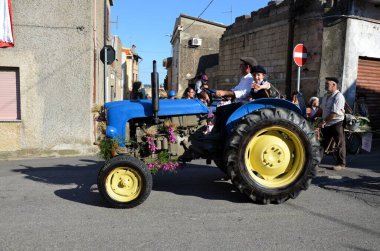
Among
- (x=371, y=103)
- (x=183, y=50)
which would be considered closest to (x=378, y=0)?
(x=371, y=103)

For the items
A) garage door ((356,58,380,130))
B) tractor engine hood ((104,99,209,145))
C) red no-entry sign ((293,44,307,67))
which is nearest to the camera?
tractor engine hood ((104,99,209,145))

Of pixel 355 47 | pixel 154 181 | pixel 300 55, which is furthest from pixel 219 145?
pixel 355 47

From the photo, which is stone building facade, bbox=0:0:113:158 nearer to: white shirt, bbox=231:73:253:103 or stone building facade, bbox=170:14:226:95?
white shirt, bbox=231:73:253:103

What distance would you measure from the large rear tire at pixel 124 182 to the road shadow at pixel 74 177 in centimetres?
29

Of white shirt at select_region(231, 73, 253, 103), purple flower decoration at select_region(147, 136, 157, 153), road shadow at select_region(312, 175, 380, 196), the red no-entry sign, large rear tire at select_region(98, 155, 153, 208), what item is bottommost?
road shadow at select_region(312, 175, 380, 196)

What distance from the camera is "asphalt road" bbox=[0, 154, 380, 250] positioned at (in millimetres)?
3537

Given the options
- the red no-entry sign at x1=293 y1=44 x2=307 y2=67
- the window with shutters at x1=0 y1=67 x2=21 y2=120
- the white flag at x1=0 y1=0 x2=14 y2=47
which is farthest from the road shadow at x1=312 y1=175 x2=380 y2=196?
the white flag at x1=0 y1=0 x2=14 y2=47

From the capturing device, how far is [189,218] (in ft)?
13.8

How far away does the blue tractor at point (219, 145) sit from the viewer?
4477 mm

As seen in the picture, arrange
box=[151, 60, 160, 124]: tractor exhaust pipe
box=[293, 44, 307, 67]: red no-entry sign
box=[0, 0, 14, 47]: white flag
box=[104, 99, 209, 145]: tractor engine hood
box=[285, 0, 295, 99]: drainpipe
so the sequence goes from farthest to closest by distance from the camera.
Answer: box=[285, 0, 295, 99]: drainpipe < box=[293, 44, 307, 67]: red no-entry sign < box=[0, 0, 14, 47]: white flag < box=[104, 99, 209, 145]: tractor engine hood < box=[151, 60, 160, 124]: tractor exhaust pipe

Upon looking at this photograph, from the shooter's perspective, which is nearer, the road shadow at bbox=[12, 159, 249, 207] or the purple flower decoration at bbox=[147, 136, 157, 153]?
the purple flower decoration at bbox=[147, 136, 157, 153]

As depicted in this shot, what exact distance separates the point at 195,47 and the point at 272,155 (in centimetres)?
2321

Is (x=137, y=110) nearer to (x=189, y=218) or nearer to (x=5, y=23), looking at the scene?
(x=189, y=218)

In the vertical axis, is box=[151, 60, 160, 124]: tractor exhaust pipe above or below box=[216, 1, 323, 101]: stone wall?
below
